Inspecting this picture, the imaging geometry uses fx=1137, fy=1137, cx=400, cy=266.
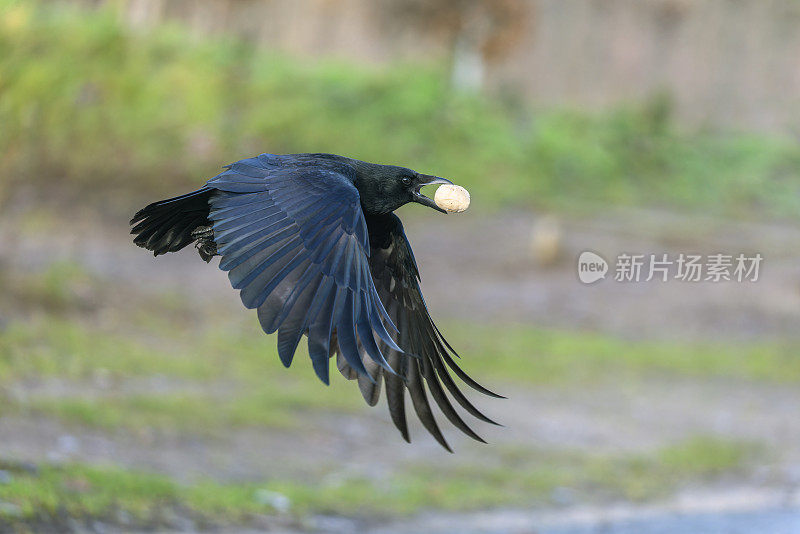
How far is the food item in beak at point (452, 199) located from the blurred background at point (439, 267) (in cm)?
205

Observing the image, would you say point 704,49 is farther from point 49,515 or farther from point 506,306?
point 49,515

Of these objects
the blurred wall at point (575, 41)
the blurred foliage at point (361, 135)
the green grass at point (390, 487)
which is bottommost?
the green grass at point (390, 487)

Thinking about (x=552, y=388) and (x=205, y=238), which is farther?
(x=552, y=388)

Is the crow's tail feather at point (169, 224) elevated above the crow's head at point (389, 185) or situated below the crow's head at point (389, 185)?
below

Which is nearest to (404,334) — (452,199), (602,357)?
(452,199)

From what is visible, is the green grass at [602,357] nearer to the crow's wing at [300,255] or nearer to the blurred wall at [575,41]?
the crow's wing at [300,255]

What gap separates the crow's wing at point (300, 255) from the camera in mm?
3207

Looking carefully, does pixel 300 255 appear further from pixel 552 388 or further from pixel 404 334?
pixel 552 388

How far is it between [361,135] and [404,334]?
1219cm

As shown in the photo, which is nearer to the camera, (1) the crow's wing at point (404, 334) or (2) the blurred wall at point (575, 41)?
(1) the crow's wing at point (404, 334)

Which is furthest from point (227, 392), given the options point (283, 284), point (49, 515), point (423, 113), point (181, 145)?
point (423, 113)

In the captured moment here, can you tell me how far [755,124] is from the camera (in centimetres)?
2153

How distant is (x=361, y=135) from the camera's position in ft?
53.9

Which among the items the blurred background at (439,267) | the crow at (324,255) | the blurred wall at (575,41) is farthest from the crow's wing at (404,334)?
the blurred wall at (575,41)
